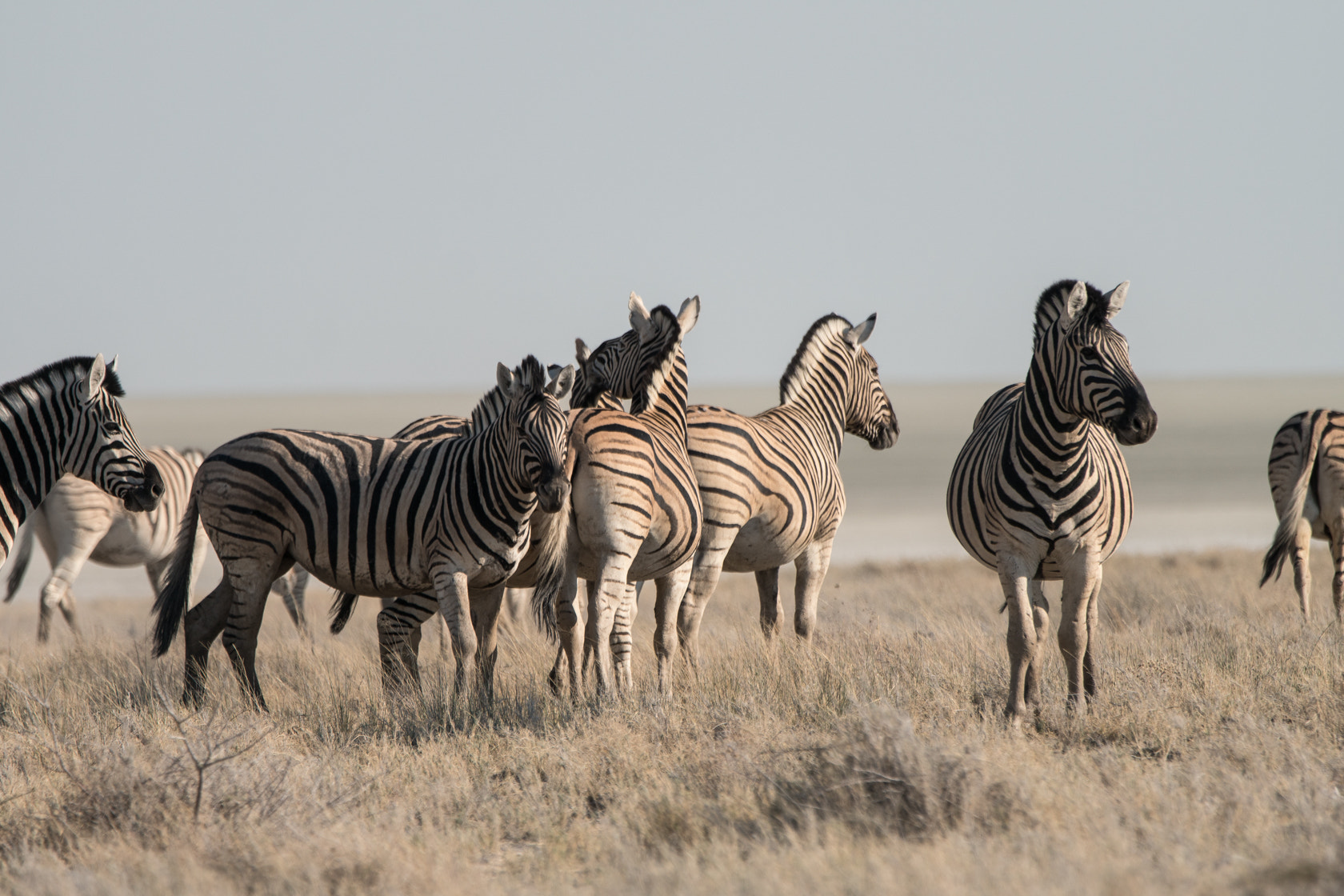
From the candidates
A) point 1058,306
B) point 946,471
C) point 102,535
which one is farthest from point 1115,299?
point 946,471

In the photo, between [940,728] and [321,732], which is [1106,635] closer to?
[940,728]

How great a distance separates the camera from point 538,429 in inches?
233

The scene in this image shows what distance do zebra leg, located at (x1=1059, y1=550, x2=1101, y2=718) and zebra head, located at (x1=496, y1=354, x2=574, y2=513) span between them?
8.70ft

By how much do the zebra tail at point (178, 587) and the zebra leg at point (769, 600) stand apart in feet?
13.4

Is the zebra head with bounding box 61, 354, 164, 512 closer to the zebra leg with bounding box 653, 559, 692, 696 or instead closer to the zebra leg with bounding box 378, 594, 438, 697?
the zebra leg with bounding box 378, 594, 438, 697

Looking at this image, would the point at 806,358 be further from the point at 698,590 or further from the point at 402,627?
the point at 402,627

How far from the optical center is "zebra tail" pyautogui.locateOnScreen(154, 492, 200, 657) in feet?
24.2

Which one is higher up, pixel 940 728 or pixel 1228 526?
pixel 940 728

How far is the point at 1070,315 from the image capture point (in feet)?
18.0

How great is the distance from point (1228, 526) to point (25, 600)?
2434 centimetres

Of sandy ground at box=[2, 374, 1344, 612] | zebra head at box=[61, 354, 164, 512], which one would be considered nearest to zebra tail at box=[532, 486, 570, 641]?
zebra head at box=[61, 354, 164, 512]

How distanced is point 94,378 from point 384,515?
75.1 inches

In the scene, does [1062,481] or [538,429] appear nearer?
[1062,481]

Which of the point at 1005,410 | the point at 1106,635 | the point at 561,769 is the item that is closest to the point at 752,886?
the point at 561,769
